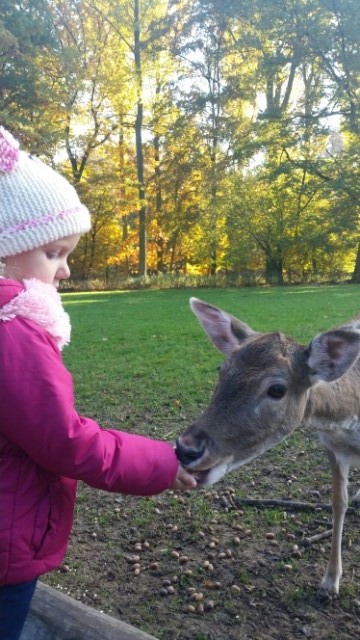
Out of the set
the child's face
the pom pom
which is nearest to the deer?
the child's face

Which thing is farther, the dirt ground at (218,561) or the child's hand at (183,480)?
the dirt ground at (218,561)

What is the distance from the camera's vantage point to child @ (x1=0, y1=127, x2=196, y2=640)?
2160mm

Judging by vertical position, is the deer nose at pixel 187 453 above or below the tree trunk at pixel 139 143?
below

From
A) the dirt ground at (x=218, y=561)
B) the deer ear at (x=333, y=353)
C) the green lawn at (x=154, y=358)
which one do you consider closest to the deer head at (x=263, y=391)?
the deer ear at (x=333, y=353)

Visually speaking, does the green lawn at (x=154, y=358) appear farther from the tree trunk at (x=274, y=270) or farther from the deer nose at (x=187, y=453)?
the tree trunk at (x=274, y=270)

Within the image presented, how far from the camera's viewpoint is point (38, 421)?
2.15m

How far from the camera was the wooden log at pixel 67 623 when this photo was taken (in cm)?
262

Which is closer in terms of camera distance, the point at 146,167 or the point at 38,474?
the point at 38,474

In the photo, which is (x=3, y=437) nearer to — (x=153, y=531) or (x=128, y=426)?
(x=153, y=531)

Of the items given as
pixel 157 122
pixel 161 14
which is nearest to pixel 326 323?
pixel 157 122

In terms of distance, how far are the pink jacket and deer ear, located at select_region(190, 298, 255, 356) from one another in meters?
1.56

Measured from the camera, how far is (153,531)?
4.66 metres

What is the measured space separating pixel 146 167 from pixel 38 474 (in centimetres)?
4206

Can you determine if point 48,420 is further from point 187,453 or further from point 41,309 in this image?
point 187,453
